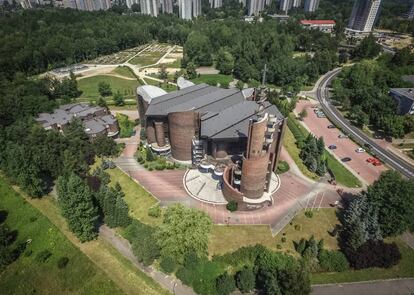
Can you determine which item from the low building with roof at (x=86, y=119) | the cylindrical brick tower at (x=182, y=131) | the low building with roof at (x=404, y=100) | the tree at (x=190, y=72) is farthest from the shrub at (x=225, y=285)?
the tree at (x=190, y=72)

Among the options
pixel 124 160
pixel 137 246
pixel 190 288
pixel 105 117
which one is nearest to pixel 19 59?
pixel 105 117

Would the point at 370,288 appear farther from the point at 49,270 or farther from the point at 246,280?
the point at 49,270

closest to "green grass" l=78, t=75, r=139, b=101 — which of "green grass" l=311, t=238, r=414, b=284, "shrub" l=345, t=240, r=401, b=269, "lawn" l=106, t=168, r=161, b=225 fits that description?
"lawn" l=106, t=168, r=161, b=225

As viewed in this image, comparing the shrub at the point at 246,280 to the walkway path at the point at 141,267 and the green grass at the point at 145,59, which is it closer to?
the walkway path at the point at 141,267

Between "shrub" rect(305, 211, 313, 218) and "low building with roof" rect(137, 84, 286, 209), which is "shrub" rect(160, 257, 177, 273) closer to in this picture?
"low building with roof" rect(137, 84, 286, 209)

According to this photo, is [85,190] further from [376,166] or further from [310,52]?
[310,52]

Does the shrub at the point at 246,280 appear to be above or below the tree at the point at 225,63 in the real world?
below

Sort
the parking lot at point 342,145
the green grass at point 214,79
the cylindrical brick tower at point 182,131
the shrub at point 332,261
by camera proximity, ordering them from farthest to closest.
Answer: the green grass at point 214,79 < the parking lot at point 342,145 < the cylindrical brick tower at point 182,131 < the shrub at point 332,261

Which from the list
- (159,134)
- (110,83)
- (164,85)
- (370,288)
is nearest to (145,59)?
(110,83)
